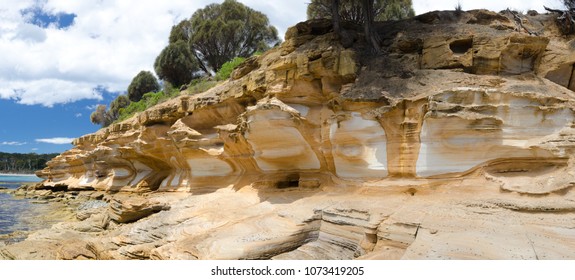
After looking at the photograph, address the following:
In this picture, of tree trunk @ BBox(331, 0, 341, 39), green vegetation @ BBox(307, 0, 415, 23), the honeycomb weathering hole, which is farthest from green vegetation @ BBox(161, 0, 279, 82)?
the honeycomb weathering hole

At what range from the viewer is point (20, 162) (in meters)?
70.8

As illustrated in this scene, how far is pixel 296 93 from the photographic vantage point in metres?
7.96

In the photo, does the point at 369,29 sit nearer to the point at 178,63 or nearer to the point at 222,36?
the point at 222,36

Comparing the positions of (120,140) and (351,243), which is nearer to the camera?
(351,243)

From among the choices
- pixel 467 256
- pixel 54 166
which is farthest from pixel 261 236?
pixel 54 166

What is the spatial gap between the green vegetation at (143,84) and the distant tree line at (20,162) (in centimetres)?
5012

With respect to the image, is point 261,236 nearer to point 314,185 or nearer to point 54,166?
point 314,185

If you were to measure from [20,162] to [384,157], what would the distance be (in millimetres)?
83283

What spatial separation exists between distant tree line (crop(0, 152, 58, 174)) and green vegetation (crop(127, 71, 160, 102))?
5012 centimetres

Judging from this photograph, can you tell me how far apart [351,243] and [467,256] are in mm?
1730

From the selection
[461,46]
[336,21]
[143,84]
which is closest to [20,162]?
[143,84]

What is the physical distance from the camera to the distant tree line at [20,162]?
68938mm

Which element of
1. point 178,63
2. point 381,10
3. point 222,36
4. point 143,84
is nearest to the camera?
point 381,10

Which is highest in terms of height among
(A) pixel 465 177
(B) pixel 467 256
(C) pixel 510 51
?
(C) pixel 510 51
